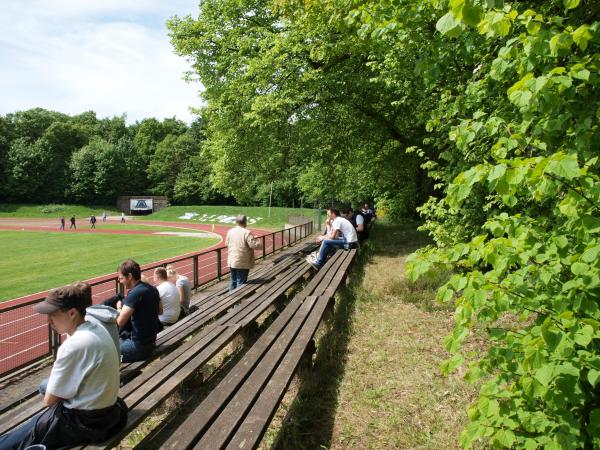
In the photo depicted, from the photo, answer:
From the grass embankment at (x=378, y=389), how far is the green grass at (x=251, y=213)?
46173 mm

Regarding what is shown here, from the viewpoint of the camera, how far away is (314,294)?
24.0 ft

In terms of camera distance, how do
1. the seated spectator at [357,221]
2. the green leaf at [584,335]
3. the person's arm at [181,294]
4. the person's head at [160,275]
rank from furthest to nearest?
the seated spectator at [357,221] < the person's arm at [181,294] < the person's head at [160,275] < the green leaf at [584,335]

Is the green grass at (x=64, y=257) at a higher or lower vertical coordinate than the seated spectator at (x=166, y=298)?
lower

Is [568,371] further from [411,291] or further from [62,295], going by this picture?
[411,291]

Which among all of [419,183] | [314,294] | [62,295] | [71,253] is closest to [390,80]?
[314,294]

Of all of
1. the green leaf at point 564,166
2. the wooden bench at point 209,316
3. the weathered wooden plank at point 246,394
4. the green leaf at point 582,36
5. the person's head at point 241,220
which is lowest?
the wooden bench at point 209,316

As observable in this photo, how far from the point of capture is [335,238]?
11.7 meters

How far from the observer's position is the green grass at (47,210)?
71.4m

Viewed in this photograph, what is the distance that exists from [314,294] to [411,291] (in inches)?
98.4

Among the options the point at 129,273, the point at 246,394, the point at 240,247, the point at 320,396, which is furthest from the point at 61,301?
the point at 240,247

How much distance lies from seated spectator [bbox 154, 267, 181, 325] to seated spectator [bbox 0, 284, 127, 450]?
3.81 metres

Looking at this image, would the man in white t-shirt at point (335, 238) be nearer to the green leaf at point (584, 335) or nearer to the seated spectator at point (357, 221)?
the seated spectator at point (357, 221)

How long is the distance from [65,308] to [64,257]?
2592 centimetres

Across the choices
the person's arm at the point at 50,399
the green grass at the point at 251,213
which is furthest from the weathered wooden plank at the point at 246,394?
the green grass at the point at 251,213
